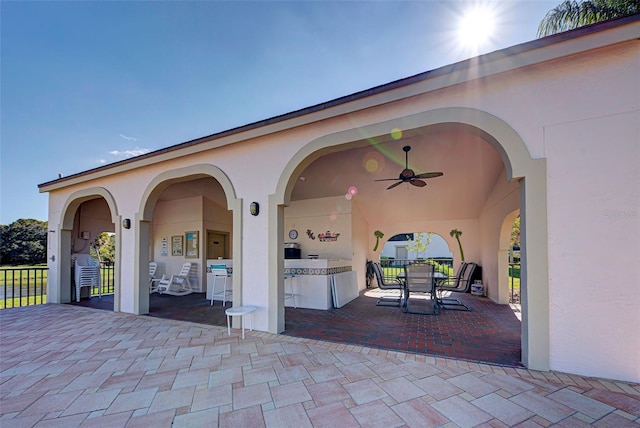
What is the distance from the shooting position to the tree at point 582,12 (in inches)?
294

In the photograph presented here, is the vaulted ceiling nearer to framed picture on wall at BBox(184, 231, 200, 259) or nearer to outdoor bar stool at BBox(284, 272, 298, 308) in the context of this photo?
framed picture on wall at BBox(184, 231, 200, 259)

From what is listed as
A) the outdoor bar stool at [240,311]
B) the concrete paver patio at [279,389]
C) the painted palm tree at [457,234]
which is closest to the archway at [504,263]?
the painted palm tree at [457,234]

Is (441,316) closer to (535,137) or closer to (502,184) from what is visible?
(502,184)

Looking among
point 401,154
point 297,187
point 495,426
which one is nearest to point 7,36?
point 297,187

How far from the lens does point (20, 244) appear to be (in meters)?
22.6

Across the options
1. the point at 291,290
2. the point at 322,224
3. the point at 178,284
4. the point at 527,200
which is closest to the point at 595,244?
the point at 527,200

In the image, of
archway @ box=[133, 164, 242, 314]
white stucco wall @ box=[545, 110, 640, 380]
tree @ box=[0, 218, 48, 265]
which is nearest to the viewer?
white stucco wall @ box=[545, 110, 640, 380]

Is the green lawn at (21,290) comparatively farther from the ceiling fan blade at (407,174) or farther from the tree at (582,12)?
the tree at (582,12)

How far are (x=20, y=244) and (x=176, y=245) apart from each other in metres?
24.1

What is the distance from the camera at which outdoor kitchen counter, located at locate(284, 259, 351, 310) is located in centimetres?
622

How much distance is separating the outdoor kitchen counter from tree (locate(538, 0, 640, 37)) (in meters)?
9.93

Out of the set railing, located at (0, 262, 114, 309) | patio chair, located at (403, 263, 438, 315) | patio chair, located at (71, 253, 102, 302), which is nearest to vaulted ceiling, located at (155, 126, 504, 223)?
patio chair, located at (403, 263, 438, 315)

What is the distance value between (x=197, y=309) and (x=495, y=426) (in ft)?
19.2

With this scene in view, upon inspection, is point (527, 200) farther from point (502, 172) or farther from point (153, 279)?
point (153, 279)
